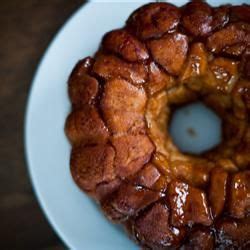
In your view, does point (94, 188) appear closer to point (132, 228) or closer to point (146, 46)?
point (132, 228)

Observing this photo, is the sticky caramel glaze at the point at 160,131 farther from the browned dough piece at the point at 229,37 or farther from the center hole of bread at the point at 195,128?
the center hole of bread at the point at 195,128

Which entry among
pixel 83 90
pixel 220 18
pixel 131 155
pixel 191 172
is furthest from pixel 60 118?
pixel 220 18

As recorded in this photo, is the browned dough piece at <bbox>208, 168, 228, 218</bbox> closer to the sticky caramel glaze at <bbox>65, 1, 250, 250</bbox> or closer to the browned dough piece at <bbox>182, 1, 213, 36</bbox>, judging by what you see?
the sticky caramel glaze at <bbox>65, 1, 250, 250</bbox>

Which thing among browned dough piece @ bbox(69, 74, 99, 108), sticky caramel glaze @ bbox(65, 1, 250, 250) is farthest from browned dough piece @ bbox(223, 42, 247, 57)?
browned dough piece @ bbox(69, 74, 99, 108)

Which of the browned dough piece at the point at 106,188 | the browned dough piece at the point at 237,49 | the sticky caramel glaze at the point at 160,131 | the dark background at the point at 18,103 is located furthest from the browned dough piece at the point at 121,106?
the dark background at the point at 18,103

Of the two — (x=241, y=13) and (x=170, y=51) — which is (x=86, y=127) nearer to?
(x=170, y=51)
